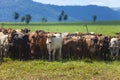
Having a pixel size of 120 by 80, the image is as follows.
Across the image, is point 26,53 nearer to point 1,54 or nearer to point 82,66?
point 1,54

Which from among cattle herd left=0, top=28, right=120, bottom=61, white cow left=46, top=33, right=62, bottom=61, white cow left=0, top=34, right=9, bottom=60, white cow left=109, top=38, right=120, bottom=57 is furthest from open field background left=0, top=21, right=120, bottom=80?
white cow left=109, top=38, right=120, bottom=57

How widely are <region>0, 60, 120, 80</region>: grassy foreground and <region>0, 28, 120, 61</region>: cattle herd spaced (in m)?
2.13

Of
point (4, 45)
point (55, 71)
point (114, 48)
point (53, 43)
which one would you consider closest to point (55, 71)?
point (55, 71)

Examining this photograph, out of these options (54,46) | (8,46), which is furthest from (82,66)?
(8,46)

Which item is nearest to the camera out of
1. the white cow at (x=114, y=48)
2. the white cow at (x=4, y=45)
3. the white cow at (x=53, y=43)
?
the white cow at (x=4, y=45)

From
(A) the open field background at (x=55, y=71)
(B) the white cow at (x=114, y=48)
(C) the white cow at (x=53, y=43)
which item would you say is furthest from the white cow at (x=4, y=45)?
(B) the white cow at (x=114, y=48)

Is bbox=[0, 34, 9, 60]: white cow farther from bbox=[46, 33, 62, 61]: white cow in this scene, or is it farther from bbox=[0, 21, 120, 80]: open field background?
bbox=[46, 33, 62, 61]: white cow

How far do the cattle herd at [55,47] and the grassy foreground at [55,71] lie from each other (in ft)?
6.99

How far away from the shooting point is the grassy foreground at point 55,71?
17484mm

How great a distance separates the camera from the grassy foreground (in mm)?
17484

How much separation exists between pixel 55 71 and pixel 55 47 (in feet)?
17.5

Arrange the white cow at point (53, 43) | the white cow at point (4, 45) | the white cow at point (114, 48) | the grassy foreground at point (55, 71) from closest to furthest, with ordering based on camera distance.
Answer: the grassy foreground at point (55, 71), the white cow at point (4, 45), the white cow at point (53, 43), the white cow at point (114, 48)

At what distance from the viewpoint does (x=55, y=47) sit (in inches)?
961

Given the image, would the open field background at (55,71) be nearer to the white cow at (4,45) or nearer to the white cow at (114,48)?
the white cow at (4,45)
